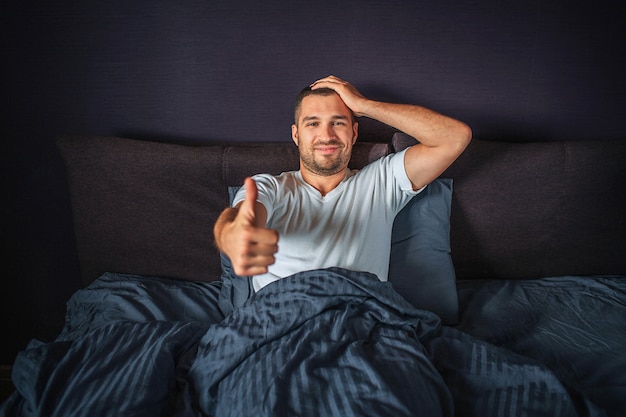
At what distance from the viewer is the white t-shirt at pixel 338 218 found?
1.22 meters

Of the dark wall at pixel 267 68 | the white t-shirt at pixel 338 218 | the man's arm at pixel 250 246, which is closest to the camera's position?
the man's arm at pixel 250 246

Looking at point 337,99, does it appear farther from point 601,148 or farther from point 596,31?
point 596,31

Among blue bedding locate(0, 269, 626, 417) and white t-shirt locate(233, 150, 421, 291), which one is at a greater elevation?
white t-shirt locate(233, 150, 421, 291)

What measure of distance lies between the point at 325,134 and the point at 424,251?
562 millimetres

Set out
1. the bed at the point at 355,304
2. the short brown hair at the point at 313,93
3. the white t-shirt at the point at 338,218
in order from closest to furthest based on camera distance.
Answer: the bed at the point at 355,304, the white t-shirt at the point at 338,218, the short brown hair at the point at 313,93

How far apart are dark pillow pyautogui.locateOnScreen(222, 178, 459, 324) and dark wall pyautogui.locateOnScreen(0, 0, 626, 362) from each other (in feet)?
1.32

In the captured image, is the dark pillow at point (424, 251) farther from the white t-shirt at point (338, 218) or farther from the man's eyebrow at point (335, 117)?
the man's eyebrow at point (335, 117)

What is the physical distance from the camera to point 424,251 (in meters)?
1.35

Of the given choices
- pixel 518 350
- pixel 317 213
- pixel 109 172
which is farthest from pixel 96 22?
pixel 518 350

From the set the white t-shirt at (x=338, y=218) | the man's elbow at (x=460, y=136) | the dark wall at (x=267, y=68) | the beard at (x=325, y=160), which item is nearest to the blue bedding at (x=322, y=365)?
the white t-shirt at (x=338, y=218)

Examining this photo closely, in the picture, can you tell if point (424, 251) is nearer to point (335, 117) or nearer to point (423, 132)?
point (423, 132)

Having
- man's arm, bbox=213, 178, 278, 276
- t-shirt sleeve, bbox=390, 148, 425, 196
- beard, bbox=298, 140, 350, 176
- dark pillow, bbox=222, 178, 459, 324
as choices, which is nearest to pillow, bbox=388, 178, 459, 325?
dark pillow, bbox=222, 178, 459, 324

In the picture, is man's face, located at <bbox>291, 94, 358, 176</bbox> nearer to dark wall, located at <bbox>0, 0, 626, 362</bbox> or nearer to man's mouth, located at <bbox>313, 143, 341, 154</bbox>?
man's mouth, located at <bbox>313, 143, 341, 154</bbox>

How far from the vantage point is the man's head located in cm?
130
